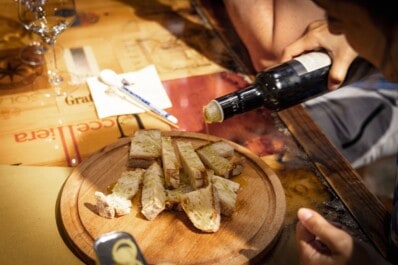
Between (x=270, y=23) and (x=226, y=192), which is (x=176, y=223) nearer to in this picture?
(x=226, y=192)

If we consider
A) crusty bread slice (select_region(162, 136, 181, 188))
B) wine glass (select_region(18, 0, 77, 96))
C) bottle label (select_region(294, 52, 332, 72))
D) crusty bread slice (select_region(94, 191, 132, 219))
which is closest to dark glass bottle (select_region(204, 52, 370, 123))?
bottle label (select_region(294, 52, 332, 72))

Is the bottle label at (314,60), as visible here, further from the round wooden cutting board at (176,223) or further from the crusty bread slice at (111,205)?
the crusty bread slice at (111,205)

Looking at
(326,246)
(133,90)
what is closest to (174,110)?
(133,90)

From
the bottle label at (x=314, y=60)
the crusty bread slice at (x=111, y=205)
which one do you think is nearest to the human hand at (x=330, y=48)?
the bottle label at (x=314, y=60)

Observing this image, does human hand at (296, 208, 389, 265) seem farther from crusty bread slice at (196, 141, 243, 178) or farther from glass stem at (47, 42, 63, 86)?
glass stem at (47, 42, 63, 86)

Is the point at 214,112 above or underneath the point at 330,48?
underneath

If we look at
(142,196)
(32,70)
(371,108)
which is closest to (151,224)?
(142,196)
